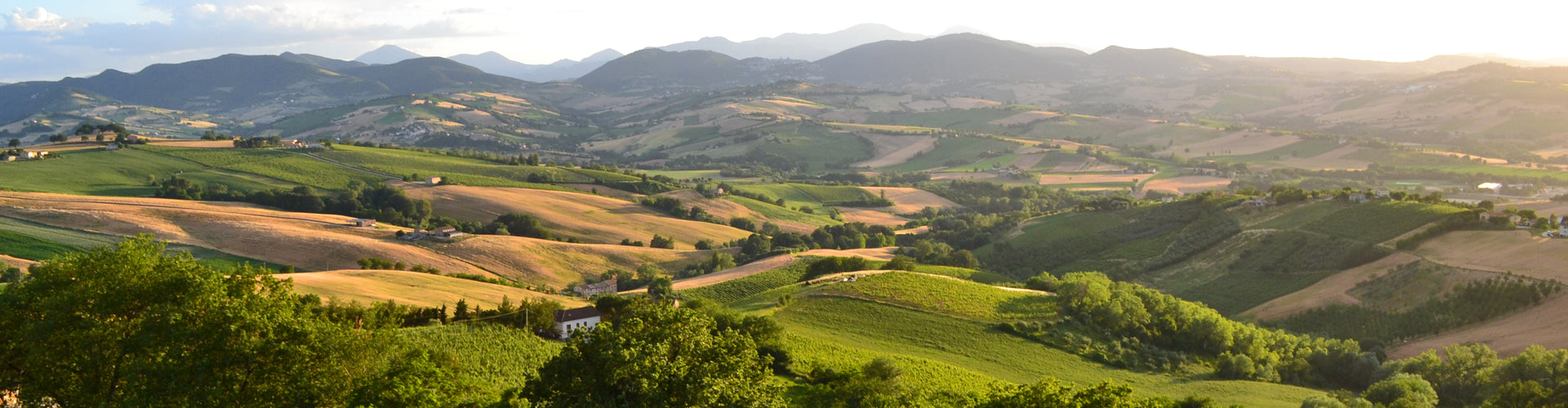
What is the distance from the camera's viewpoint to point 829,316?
57.8m

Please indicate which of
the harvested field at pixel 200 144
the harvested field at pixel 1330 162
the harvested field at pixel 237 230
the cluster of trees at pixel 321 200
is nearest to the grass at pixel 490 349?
the harvested field at pixel 237 230

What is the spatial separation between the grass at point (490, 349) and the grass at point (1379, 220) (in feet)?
248

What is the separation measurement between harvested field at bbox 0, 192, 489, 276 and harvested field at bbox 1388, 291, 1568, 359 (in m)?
73.3

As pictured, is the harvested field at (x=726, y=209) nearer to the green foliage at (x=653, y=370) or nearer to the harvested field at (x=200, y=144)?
the harvested field at (x=200, y=144)

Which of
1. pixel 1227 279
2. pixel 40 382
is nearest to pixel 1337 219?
pixel 1227 279

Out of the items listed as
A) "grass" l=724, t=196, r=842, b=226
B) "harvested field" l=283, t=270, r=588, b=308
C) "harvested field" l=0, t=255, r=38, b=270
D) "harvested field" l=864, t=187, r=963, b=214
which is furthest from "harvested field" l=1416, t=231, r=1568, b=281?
"harvested field" l=0, t=255, r=38, b=270

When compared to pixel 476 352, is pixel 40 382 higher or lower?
higher

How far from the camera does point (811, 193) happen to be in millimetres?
166625

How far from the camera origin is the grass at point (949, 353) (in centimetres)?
4619

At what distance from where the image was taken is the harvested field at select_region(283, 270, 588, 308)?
54406 millimetres

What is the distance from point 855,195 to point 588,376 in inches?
5601

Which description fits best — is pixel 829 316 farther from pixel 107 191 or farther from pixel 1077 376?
pixel 107 191

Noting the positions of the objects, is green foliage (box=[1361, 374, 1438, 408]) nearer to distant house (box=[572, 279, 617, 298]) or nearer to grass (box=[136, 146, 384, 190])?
distant house (box=[572, 279, 617, 298])

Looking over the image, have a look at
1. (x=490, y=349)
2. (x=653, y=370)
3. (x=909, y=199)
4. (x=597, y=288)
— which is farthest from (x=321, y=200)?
(x=653, y=370)
